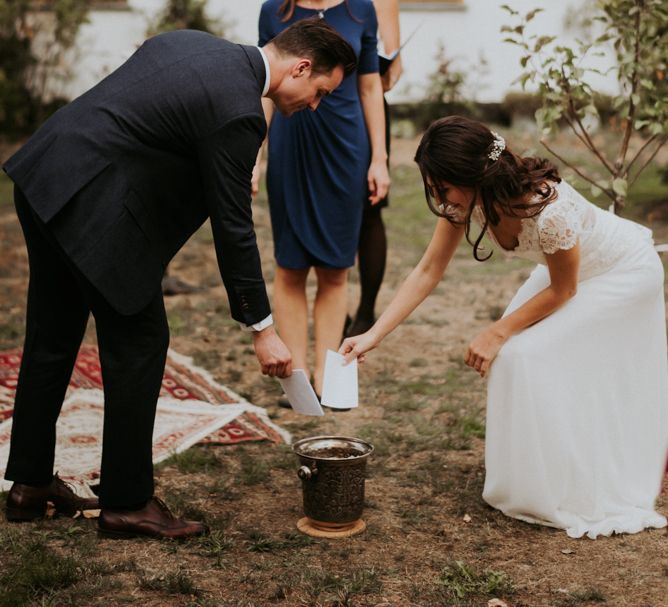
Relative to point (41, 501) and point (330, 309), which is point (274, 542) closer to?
point (41, 501)

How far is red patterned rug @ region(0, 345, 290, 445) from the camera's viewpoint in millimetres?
4488

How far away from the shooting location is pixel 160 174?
3064 millimetres

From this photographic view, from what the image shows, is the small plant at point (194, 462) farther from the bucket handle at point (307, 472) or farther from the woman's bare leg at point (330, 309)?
the woman's bare leg at point (330, 309)

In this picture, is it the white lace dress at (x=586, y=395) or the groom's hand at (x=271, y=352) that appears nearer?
the groom's hand at (x=271, y=352)

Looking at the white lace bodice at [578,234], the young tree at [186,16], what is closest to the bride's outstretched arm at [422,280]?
the white lace bodice at [578,234]

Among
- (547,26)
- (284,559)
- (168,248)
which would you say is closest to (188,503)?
(284,559)

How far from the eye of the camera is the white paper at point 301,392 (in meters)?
3.30

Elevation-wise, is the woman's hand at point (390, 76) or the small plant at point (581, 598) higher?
the woman's hand at point (390, 76)

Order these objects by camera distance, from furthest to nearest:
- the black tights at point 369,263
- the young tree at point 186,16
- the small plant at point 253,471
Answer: the young tree at point 186,16 → the black tights at point 369,263 → the small plant at point 253,471

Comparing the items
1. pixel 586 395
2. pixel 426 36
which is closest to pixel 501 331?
pixel 586 395

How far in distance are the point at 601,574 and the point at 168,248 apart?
1710 millimetres

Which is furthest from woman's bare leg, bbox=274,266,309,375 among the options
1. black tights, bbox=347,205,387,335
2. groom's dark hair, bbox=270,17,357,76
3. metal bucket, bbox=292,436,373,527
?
groom's dark hair, bbox=270,17,357,76

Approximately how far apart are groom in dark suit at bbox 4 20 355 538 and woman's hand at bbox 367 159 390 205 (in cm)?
166

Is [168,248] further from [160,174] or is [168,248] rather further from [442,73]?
[442,73]
